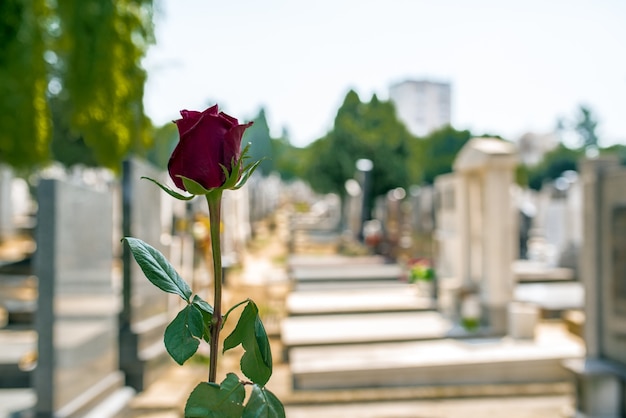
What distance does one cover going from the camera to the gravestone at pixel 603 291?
4.56 meters

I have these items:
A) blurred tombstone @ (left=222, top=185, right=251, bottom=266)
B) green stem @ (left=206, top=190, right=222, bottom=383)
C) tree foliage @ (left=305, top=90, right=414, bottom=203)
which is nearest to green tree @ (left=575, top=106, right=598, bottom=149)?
tree foliage @ (left=305, top=90, right=414, bottom=203)

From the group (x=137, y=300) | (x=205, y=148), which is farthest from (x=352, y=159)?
(x=205, y=148)

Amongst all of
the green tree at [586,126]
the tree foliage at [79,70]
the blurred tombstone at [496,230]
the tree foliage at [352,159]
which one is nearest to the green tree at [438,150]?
the tree foliage at [352,159]

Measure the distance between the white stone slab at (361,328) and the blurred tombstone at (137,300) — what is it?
5.24 ft

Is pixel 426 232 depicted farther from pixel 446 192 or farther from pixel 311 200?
pixel 311 200

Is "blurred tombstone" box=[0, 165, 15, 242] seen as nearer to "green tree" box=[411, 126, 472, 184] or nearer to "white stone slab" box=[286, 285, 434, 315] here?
"white stone slab" box=[286, 285, 434, 315]

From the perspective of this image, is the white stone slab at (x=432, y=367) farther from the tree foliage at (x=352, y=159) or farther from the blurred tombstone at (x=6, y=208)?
the tree foliage at (x=352, y=159)

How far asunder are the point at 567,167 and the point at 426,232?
29.1m

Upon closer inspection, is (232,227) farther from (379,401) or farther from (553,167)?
(553,167)

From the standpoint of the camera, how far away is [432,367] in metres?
6.05

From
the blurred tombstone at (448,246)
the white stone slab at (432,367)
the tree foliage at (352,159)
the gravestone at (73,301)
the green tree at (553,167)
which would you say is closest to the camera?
the gravestone at (73,301)

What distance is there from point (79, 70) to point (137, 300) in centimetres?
267

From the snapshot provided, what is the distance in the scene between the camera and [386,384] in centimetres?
604

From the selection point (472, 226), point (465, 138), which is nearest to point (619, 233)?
point (472, 226)
